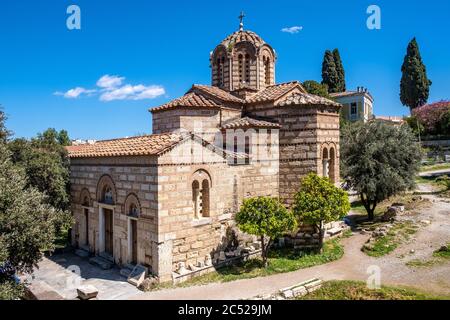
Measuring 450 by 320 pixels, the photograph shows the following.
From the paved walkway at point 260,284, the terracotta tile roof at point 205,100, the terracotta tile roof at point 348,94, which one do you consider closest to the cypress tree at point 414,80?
the terracotta tile roof at point 348,94

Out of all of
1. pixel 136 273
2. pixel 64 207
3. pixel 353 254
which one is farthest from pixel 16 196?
pixel 353 254

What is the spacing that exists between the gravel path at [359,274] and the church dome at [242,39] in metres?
10.6

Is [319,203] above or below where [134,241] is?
above

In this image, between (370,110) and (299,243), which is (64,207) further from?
(370,110)

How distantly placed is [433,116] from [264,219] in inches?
1405

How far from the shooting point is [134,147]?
12.6 metres

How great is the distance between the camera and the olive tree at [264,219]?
11.9 metres

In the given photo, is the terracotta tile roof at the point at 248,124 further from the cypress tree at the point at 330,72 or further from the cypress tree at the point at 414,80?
the cypress tree at the point at 414,80

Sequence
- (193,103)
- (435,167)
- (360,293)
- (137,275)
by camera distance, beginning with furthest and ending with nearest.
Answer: (435,167)
(193,103)
(137,275)
(360,293)

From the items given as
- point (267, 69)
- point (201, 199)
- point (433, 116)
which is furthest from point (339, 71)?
point (201, 199)

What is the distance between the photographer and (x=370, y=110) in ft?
156

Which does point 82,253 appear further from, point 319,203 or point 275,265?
point 319,203

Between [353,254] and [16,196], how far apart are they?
11667 mm
